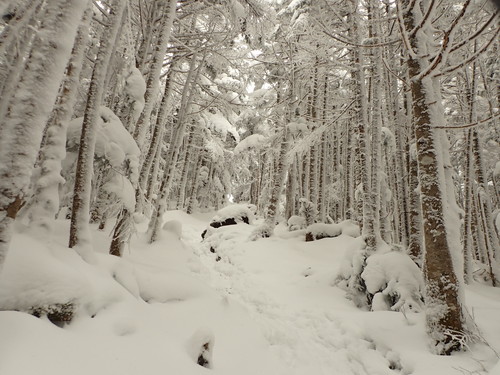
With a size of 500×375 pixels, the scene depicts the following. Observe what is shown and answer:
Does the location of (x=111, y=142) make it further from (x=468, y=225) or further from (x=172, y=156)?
(x=468, y=225)

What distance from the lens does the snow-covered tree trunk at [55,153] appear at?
10.8 ft

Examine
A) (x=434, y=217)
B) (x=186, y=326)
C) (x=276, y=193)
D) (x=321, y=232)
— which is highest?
(x=276, y=193)

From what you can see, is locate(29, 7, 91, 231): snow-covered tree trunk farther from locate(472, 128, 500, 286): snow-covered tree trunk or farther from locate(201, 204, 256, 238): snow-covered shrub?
locate(201, 204, 256, 238): snow-covered shrub

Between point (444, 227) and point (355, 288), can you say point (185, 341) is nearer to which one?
point (444, 227)

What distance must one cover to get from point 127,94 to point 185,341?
374 centimetres

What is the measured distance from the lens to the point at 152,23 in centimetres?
614

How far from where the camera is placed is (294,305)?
243 inches

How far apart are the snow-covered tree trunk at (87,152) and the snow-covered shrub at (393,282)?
17.1 ft

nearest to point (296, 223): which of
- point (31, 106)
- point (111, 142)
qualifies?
point (111, 142)

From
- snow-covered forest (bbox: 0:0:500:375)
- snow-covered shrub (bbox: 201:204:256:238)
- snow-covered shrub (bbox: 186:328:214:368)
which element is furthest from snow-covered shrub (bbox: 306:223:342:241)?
snow-covered shrub (bbox: 186:328:214:368)

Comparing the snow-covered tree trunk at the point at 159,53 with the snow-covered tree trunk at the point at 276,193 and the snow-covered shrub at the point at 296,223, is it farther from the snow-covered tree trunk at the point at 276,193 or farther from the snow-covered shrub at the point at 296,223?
the snow-covered shrub at the point at 296,223

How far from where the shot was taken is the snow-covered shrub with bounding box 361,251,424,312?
5250 mm

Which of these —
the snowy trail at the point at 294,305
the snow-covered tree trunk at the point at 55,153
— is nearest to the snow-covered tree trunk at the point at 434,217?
the snowy trail at the point at 294,305

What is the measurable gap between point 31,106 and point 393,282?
20.1 feet
